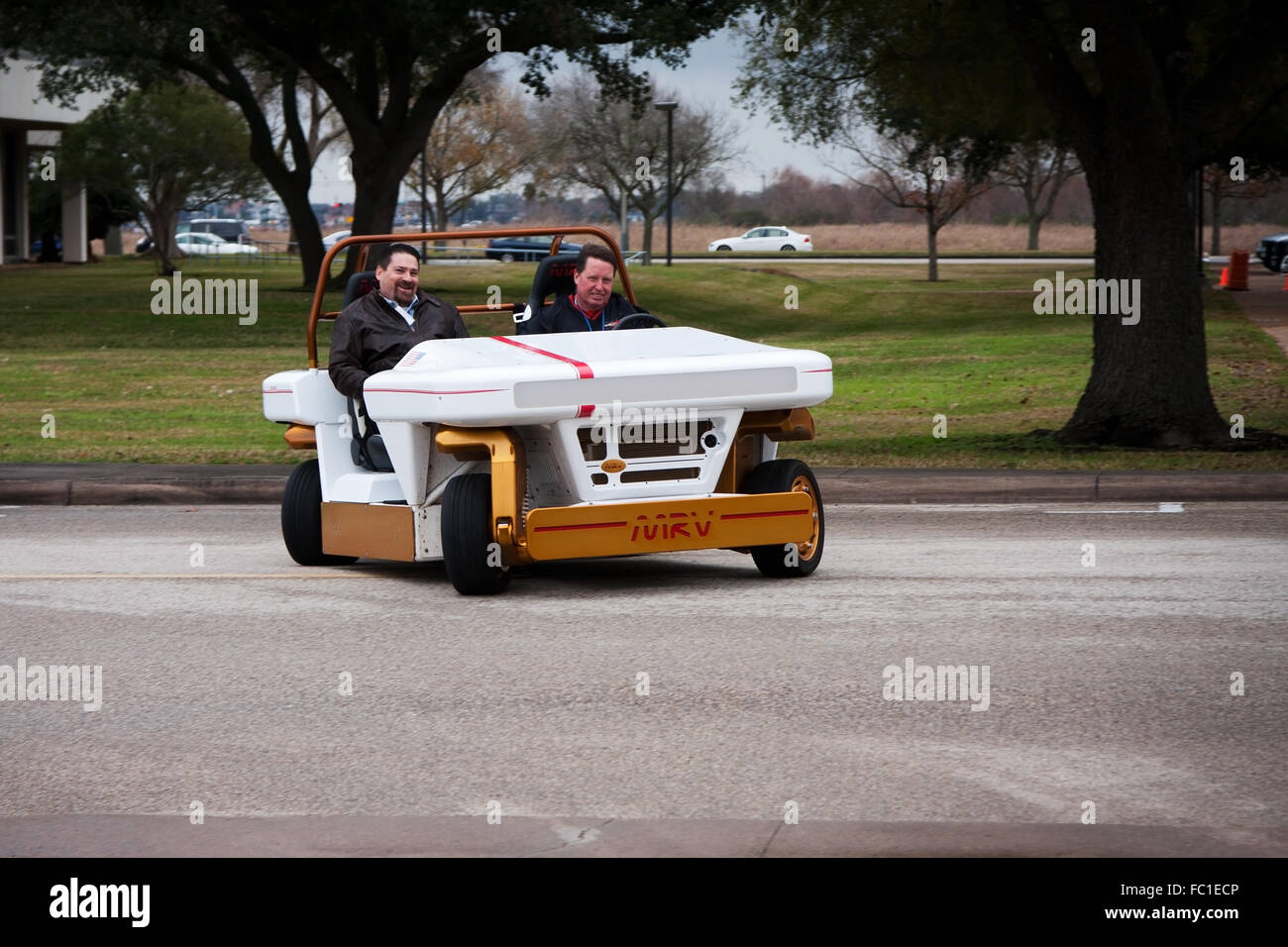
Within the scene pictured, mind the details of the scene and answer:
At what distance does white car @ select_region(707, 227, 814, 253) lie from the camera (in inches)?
2963

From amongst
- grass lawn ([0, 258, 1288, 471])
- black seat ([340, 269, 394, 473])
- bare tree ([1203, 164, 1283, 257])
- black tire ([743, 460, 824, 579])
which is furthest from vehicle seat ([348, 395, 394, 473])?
bare tree ([1203, 164, 1283, 257])

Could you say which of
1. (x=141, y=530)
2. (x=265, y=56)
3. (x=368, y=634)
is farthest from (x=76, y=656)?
(x=265, y=56)

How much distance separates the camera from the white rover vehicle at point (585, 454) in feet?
28.0

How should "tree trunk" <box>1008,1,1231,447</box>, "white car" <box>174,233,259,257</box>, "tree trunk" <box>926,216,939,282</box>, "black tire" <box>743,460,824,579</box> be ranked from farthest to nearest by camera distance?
1. "white car" <box>174,233,259,257</box>
2. "tree trunk" <box>926,216,939,282</box>
3. "tree trunk" <box>1008,1,1231,447</box>
4. "black tire" <box>743,460,824,579</box>

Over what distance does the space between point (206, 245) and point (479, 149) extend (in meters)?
12.8

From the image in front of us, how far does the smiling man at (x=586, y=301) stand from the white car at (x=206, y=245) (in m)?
64.5

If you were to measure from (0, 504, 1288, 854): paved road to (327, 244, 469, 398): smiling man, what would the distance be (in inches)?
43.7

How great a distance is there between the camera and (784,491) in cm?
929

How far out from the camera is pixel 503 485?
8.54 m

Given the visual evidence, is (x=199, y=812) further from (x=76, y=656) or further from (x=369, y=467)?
(x=369, y=467)

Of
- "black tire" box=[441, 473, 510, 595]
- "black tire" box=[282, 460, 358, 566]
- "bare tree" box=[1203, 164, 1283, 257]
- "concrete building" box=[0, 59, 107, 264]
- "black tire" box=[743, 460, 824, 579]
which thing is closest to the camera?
"black tire" box=[441, 473, 510, 595]

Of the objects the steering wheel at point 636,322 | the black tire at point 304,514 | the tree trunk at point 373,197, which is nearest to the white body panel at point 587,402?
the steering wheel at point 636,322

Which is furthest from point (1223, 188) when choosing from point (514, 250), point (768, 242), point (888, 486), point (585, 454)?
Answer: point (585, 454)

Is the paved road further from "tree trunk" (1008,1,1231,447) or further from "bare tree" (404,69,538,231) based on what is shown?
"bare tree" (404,69,538,231)
